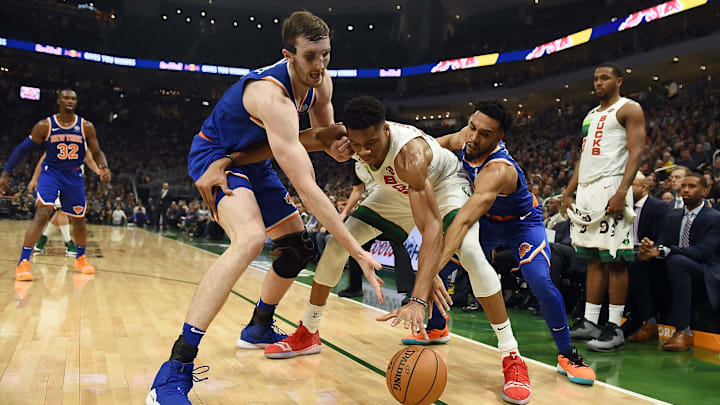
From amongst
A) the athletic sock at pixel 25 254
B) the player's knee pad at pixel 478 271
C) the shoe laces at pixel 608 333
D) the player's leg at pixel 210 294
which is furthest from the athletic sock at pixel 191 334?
the athletic sock at pixel 25 254

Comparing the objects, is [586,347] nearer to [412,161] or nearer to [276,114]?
[412,161]

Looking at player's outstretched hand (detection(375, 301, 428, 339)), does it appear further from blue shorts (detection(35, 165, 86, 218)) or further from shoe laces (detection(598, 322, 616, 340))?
blue shorts (detection(35, 165, 86, 218))

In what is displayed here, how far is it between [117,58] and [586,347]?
31879mm

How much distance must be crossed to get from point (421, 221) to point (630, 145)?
248 cm

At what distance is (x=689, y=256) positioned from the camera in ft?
13.8

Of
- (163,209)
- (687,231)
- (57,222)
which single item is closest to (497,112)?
(687,231)

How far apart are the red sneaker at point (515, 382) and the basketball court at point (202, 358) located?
0.27 ft

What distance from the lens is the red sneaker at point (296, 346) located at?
130 inches

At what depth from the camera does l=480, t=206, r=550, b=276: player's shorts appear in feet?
10.9

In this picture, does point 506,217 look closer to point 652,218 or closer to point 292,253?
point 292,253

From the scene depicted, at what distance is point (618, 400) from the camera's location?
279cm

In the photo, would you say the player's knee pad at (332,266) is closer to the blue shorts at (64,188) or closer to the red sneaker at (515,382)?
the red sneaker at (515,382)

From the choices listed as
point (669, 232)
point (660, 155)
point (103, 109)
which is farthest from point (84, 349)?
point (103, 109)

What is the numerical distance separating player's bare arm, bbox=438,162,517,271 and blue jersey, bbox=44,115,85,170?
17.0 ft
